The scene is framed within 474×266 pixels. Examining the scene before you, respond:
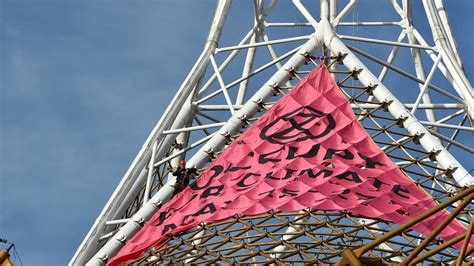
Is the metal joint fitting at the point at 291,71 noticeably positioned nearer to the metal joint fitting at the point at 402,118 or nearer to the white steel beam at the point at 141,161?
the white steel beam at the point at 141,161

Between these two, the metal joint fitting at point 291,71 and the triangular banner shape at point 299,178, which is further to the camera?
the metal joint fitting at point 291,71

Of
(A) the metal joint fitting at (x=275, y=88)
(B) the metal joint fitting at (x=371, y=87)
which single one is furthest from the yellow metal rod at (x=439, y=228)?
(A) the metal joint fitting at (x=275, y=88)

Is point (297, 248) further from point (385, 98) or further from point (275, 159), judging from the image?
point (385, 98)

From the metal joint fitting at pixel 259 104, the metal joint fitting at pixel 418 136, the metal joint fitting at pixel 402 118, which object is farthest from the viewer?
the metal joint fitting at pixel 259 104

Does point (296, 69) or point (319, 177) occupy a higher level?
point (296, 69)

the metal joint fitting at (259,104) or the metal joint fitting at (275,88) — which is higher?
the metal joint fitting at (275,88)

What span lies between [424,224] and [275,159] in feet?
23.3

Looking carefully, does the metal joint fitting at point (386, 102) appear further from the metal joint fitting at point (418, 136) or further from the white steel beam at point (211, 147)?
the white steel beam at point (211, 147)

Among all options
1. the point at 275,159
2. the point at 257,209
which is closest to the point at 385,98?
the point at 275,159

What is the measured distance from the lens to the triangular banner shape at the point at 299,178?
44.4m

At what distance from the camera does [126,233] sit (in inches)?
1847

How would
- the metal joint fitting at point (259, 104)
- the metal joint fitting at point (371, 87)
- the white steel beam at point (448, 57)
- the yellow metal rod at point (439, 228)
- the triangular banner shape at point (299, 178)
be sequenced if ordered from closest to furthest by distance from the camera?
1. the yellow metal rod at point (439, 228)
2. the triangular banner shape at point (299, 178)
3. the metal joint fitting at point (371, 87)
4. the metal joint fitting at point (259, 104)
5. the white steel beam at point (448, 57)

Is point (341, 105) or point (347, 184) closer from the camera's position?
point (347, 184)

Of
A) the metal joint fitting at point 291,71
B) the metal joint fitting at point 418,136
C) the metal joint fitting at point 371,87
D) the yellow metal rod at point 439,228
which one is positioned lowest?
the yellow metal rod at point 439,228
